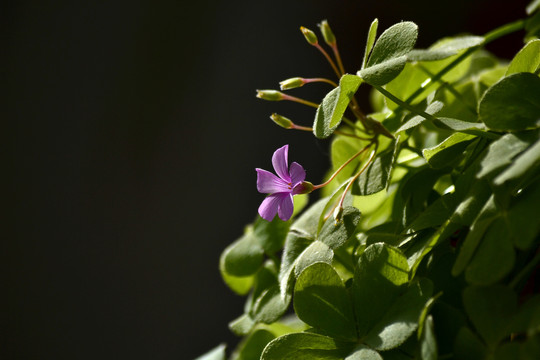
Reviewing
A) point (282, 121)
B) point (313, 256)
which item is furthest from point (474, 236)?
point (282, 121)

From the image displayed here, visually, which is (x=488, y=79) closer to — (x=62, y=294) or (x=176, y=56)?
(x=176, y=56)

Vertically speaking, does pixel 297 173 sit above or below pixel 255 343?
above

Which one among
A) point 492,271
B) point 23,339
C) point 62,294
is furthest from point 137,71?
point 492,271

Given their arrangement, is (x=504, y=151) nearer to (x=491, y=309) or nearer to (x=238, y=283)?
(x=491, y=309)

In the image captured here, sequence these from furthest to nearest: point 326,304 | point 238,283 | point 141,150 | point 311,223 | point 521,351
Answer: point 141,150
point 238,283
point 311,223
point 326,304
point 521,351

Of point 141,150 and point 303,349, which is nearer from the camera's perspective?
point 303,349

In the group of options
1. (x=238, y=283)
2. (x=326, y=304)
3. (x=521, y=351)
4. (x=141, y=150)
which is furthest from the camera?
(x=141, y=150)

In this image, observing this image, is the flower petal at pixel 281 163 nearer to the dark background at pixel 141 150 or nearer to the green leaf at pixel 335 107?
the green leaf at pixel 335 107

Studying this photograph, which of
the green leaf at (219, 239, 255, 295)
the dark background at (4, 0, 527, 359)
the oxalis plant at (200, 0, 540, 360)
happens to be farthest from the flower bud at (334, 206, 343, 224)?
the dark background at (4, 0, 527, 359)
